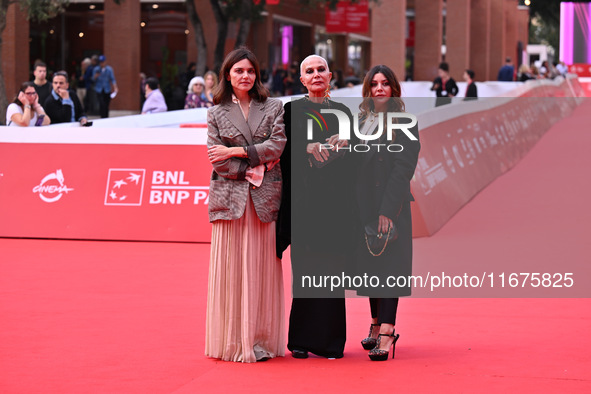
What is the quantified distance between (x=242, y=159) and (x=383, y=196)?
0.88 m

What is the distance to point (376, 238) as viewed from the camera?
5914mm

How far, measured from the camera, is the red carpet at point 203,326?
5402 mm

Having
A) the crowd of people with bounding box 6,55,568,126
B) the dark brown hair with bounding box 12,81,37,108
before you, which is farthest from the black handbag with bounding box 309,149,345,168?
the dark brown hair with bounding box 12,81,37,108

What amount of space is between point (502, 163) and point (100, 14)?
29.2m

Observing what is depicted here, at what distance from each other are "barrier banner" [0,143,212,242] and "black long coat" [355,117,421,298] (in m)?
5.05

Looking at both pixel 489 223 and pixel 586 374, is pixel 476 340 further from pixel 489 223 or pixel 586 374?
pixel 489 223

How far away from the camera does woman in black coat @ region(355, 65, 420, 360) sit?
234 inches

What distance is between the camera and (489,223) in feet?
40.1

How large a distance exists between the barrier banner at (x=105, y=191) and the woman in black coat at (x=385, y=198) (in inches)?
199

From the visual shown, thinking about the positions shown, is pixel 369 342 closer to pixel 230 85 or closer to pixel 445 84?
pixel 230 85

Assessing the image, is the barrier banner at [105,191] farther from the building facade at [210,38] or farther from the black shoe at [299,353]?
the building facade at [210,38]

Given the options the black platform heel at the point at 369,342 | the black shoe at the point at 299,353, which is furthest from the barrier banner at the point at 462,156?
the black shoe at the point at 299,353

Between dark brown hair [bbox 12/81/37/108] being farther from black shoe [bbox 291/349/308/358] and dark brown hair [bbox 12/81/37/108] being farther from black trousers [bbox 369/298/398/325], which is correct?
black trousers [bbox 369/298/398/325]

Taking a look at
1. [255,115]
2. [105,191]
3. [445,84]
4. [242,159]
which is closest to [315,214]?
[242,159]
